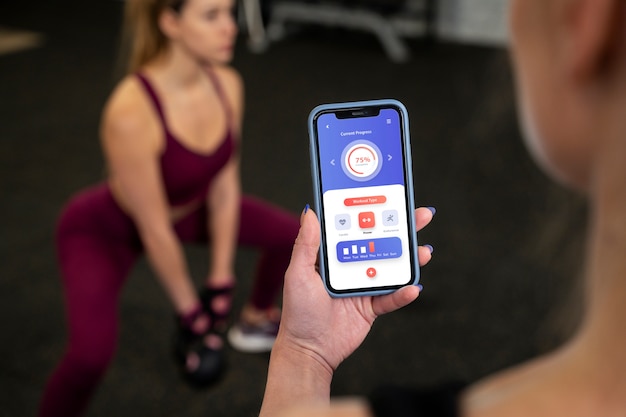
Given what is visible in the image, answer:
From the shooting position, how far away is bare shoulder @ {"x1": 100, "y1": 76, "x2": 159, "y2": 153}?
1.59 m

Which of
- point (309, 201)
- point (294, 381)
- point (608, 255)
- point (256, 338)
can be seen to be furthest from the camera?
point (309, 201)

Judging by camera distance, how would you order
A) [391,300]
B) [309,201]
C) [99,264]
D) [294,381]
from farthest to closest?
1. [309,201]
2. [99,264]
3. [391,300]
4. [294,381]

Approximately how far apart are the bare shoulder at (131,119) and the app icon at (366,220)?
2.88 feet

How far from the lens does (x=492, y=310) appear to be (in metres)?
2.15

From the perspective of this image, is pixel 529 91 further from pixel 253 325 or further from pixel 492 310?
pixel 492 310

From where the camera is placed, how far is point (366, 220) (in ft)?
2.73

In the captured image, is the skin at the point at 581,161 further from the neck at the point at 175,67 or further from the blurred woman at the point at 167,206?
the neck at the point at 175,67

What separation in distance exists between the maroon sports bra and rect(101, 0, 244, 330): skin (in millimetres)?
14

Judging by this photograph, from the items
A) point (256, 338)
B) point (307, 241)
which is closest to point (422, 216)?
point (307, 241)

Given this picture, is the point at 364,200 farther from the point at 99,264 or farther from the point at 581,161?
the point at 99,264

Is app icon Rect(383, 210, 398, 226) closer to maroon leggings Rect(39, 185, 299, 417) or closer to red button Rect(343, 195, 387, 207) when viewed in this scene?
red button Rect(343, 195, 387, 207)

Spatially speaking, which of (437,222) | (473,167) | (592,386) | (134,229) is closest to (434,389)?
(592,386)

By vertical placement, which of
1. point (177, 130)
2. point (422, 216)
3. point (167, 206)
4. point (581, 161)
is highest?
point (581, 161)

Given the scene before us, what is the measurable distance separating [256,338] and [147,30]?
83 centimetres
